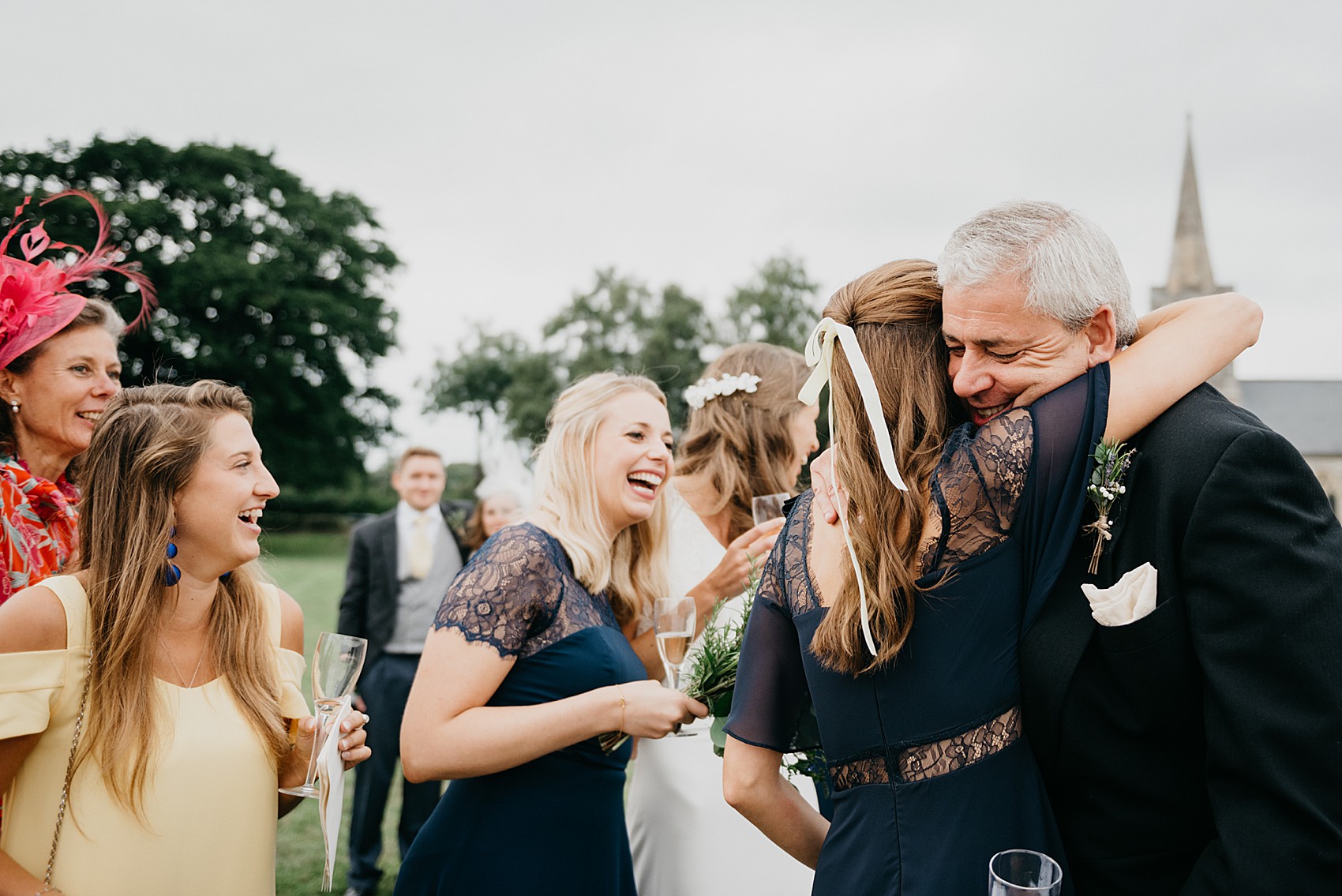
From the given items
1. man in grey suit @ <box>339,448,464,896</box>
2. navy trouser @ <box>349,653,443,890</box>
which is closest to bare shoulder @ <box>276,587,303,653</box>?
navy trouser @ <box>349,653,443,890</box>

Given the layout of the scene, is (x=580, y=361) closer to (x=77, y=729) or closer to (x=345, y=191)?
(x=345, y=191)

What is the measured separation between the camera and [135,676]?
254cm

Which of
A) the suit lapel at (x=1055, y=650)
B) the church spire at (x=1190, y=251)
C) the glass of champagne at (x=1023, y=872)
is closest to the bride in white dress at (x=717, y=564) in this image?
the suit lapel at (x=1055, y=650)

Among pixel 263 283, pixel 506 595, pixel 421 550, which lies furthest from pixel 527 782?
pixel 263 283

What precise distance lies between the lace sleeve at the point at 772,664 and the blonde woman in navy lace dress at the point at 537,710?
1.96 feet

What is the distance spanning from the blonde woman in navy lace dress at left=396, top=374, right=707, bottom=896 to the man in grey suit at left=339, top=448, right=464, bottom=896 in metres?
3.93

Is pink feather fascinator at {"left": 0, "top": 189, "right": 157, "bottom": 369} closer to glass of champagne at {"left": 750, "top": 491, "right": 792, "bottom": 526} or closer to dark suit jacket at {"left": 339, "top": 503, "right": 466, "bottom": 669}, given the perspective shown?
glass of champagne at {"left": 750, "top": 491, "right": 792, "bottom": 526}

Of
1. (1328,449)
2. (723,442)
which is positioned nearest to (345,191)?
(723,442)

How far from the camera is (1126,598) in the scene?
1.73 m

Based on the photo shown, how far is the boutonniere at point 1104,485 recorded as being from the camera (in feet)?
5.96

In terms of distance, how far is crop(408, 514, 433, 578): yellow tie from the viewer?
7672mm

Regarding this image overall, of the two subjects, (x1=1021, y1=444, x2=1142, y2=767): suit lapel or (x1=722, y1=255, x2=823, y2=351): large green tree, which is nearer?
(x1=1021, y1=444, x2=1142, y2=767): suit lapel

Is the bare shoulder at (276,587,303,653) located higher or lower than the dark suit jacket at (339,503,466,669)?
higher

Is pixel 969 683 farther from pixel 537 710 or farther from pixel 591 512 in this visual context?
pixel 591 512
